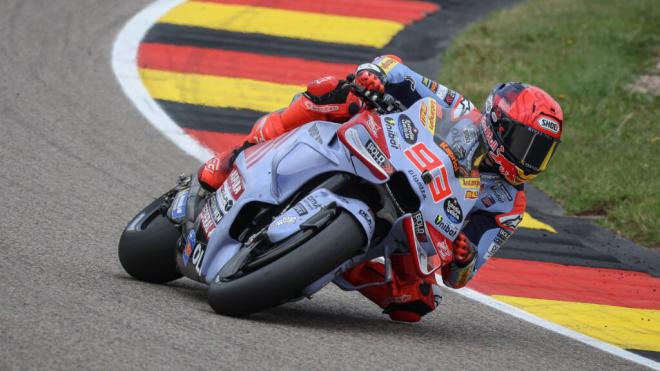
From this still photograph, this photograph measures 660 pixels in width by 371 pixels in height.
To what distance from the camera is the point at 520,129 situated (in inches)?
222

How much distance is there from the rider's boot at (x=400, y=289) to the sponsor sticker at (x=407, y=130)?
0.63 meters

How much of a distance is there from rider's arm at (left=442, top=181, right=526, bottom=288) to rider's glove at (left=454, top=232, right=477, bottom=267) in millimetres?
139

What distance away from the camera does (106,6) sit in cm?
1298

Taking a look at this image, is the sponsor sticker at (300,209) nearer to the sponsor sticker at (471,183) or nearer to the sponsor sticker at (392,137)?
the sponsor sticker at (392,137)

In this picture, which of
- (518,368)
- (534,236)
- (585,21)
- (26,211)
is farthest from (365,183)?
(585,21)

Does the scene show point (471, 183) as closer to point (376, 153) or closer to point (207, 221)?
point (376, 153)

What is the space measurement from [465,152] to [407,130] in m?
0.31

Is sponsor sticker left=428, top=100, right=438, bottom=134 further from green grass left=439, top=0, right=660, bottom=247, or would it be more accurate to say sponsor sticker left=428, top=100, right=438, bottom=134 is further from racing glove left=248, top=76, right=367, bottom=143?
green grass left=439, top=0, right=660, bottom=247

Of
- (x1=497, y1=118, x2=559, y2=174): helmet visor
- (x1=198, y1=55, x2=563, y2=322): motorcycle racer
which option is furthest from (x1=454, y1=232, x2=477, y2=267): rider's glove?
(x1=497, y1=118, x2=559, y2=174): helmet visor

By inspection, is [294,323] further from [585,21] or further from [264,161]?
[585,21]

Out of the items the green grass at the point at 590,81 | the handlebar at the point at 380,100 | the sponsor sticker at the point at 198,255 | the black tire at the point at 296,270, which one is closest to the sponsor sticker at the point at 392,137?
the handlebar at the point at 380,100

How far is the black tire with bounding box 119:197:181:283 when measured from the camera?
6324mm

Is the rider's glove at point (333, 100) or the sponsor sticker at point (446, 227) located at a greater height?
the rider's glove at point (333, 100)

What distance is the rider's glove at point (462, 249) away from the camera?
5.75 m
